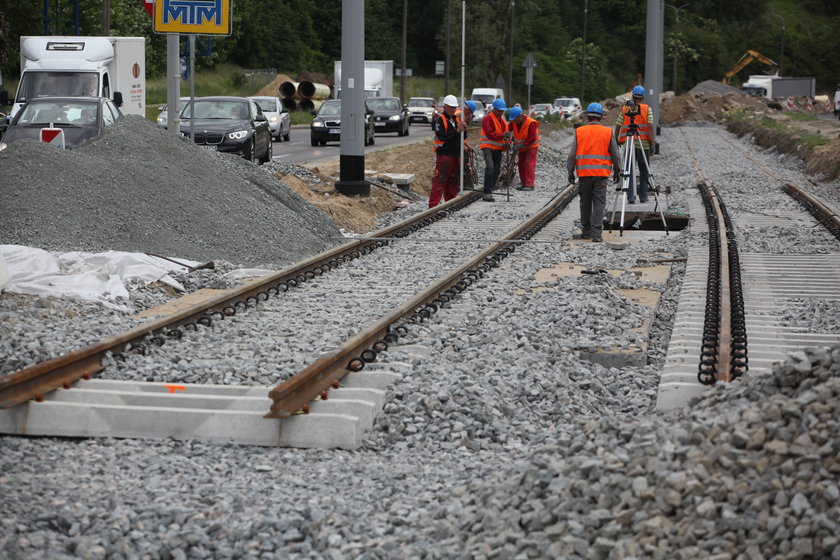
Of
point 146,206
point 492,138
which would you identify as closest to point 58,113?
point 492,138

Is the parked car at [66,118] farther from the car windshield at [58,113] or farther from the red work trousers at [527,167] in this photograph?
the red work trousers at [527,167]

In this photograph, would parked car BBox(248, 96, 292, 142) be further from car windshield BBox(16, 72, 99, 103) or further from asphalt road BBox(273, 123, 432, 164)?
car windshield BBox(16, 72, 99, 103)

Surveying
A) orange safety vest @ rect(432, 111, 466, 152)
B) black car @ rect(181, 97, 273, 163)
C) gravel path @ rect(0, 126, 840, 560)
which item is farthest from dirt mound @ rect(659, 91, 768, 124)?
gravel path @ rect(0, 126, 840, 560)

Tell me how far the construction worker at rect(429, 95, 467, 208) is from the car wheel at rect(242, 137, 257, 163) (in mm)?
5949

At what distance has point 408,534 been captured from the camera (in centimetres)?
534

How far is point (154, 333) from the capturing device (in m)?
8.91

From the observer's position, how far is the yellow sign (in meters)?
16.7

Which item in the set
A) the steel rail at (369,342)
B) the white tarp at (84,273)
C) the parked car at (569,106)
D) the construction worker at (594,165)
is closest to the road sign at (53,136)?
the white tarp at (84,273)

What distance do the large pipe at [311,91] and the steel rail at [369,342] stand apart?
180 ft

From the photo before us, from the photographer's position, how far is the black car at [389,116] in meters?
52.3

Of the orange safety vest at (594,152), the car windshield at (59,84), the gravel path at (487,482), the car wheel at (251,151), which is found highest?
the car windshield at (59,84)

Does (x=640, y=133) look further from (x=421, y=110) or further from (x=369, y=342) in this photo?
(x=421, y=110)

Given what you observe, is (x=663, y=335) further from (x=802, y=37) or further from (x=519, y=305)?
(x=802, y=37)

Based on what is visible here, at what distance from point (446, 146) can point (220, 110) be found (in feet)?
27.8
